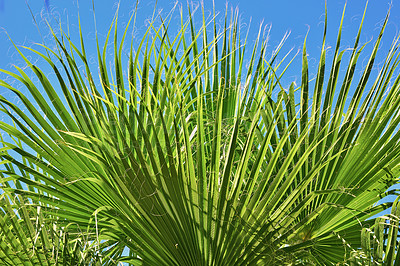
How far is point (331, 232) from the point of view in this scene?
1.73 metres

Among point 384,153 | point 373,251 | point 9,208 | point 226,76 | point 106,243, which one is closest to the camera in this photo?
point 373,251

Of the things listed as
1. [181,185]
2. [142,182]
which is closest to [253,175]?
[181,185]

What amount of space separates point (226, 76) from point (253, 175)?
922 mm

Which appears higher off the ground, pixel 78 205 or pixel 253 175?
pixel 253 175

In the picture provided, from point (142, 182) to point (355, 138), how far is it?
0.82 meters

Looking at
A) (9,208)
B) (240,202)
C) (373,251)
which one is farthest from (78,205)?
(373,251)

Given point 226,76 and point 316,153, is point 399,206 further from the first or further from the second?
point 226,76

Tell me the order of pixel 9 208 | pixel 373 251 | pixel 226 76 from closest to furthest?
1. pixel 373 251
2. pixel 9 208
3. pixel 226 76

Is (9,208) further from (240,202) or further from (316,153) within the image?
(316,153)

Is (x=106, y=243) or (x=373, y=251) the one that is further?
(x=106, y=243)

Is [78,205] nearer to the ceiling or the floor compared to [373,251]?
nearer to the ceiling

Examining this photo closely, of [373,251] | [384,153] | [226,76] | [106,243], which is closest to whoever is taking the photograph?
Result: [373,251]

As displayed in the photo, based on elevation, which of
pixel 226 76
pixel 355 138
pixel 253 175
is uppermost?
pixel 226 76

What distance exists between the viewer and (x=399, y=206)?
140cm
